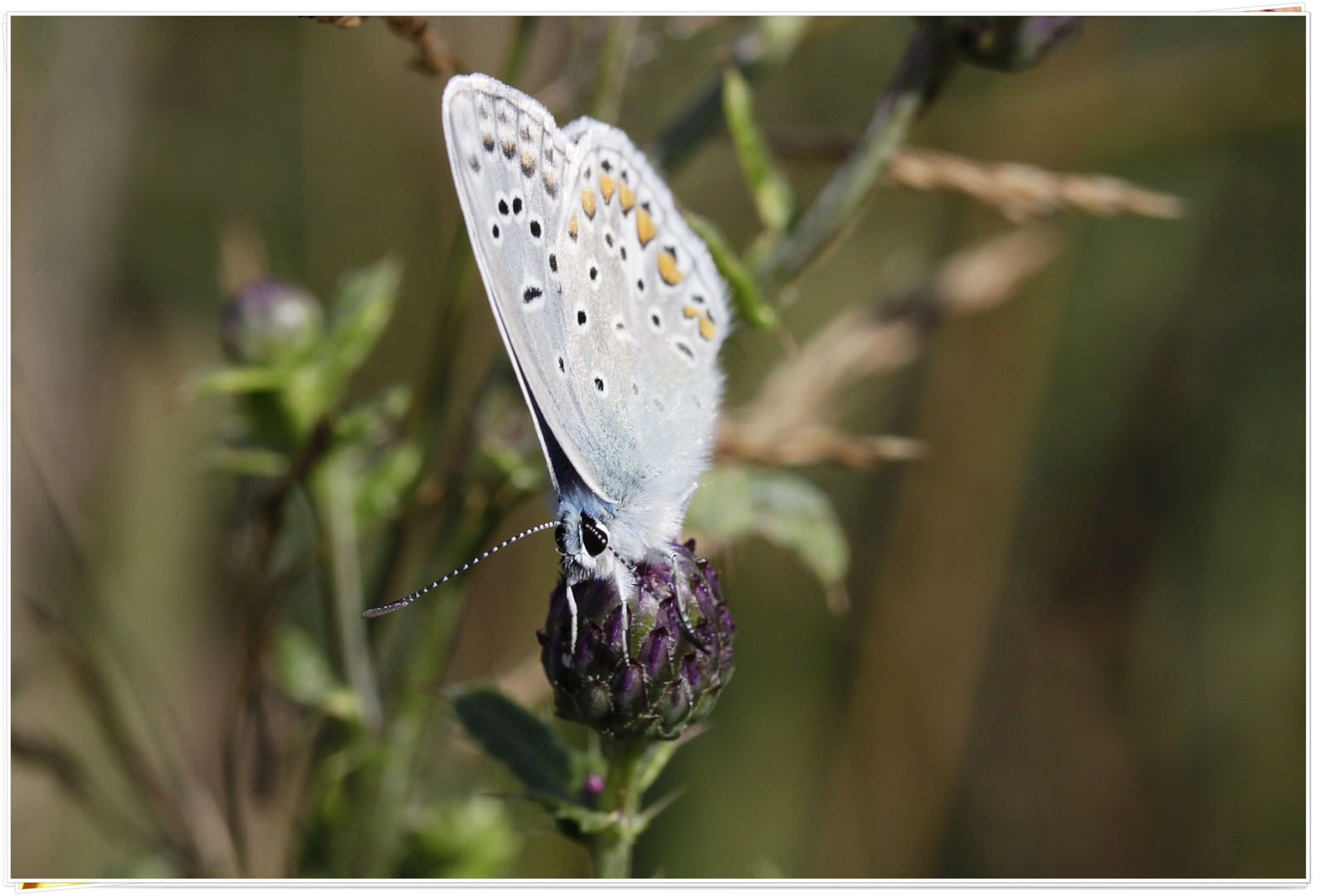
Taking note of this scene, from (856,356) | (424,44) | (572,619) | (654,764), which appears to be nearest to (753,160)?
(424,44)

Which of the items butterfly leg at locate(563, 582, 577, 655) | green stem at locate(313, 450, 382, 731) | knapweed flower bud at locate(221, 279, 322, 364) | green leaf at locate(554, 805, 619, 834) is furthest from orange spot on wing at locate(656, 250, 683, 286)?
green leaf at locate(554, 805, 619, 834)

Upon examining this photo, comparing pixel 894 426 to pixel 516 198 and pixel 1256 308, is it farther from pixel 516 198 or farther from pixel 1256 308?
pixel 516 198

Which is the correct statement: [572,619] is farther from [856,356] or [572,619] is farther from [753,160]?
[856,356]

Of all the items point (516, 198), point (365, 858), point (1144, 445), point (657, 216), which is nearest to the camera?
point (516, 198)

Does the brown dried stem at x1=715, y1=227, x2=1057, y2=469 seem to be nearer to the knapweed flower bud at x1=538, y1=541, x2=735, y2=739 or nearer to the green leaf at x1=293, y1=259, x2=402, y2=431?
the knapweed flower bud at x1=538, y1=541, x2=735, y2=739

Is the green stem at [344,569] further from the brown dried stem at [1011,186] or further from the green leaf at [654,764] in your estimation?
the brown dried stem at [1011,186]

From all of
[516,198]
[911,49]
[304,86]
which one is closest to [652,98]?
[304,86]

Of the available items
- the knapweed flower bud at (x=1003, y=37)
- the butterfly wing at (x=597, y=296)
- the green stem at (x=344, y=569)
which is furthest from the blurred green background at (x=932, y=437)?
the butterfly wing at (x=597, y=296)
